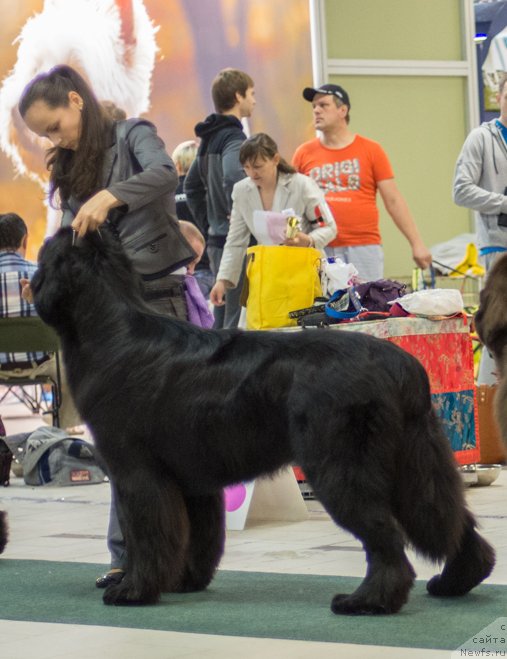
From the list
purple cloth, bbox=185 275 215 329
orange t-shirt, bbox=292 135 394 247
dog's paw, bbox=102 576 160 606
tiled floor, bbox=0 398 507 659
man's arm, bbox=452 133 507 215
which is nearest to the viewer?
tiled floor, bbox=0 398 507 659

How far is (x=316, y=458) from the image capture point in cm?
352

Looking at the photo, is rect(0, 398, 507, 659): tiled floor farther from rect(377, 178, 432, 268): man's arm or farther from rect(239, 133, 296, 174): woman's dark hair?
rect(239, 133, 296, 174): woman's dark hair

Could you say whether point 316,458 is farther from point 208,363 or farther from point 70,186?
point 70,186

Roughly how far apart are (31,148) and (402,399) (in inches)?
297

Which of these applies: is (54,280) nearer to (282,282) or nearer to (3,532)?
(3,532)

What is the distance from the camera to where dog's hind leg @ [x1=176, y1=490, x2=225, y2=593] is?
4.08 m

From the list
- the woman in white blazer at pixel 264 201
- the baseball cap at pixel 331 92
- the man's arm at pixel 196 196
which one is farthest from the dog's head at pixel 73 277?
the man's arm at pixel 196 196

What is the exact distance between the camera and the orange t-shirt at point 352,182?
7.57 m

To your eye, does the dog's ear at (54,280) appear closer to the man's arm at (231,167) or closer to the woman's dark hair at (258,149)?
the woman's dark hair at (258,149)

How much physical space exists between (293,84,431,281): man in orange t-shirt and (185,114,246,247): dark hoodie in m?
0.47

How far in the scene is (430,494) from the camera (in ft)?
11.7

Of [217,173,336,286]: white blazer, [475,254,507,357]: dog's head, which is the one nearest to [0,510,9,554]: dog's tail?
[475,254,507,357]: dog's head

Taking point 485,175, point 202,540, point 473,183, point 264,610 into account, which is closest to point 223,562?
point 202,540

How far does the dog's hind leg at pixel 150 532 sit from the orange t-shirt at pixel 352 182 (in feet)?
13.0
